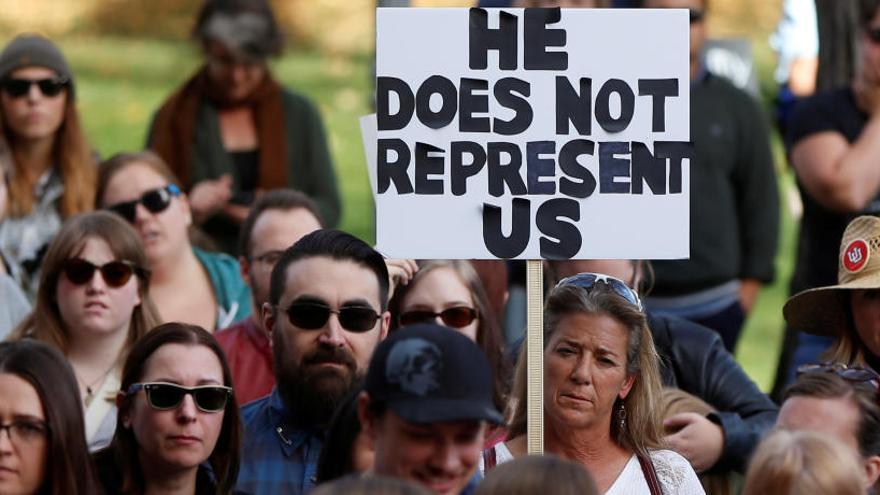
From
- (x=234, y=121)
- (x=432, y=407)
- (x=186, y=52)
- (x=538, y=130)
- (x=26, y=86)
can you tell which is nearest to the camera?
(x=432, y=407)

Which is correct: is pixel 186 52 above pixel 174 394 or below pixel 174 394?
above

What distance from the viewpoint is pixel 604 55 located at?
6.57 meters

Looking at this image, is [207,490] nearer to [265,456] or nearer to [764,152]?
[265,456]

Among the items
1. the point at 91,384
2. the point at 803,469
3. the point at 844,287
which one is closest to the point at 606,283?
the point at 844,287

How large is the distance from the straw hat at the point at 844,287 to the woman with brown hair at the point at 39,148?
3.06m

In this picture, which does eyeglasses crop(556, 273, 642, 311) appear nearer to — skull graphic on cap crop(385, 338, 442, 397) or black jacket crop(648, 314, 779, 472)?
black jacket crop(648, 314, 779, 472)

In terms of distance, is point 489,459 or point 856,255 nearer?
point 489,459

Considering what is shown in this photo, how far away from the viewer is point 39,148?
917 centimetres

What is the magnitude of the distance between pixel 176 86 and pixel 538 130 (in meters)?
12.0

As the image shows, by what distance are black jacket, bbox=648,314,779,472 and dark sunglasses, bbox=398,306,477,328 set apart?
61 cm

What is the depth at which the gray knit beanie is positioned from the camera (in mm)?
9180

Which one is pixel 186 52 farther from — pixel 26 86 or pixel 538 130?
pixel 538 130

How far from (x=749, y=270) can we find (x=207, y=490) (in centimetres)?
422

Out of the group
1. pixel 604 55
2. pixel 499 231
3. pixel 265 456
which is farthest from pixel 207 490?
pixel 604 55
